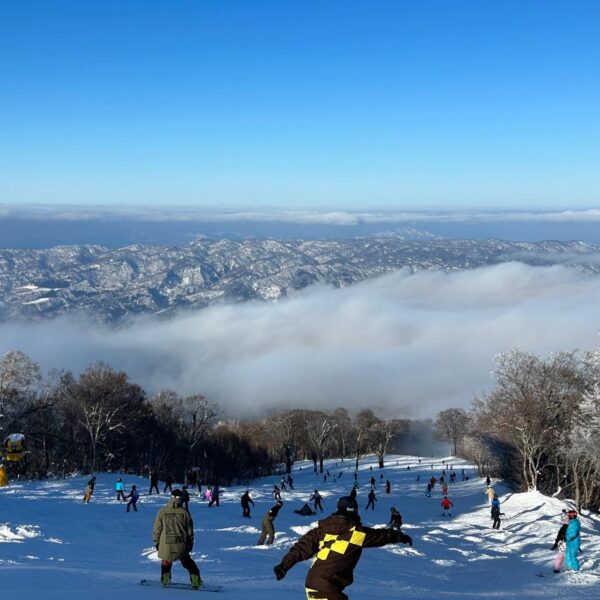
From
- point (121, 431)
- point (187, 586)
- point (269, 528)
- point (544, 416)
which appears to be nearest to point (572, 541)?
point (269, 528)

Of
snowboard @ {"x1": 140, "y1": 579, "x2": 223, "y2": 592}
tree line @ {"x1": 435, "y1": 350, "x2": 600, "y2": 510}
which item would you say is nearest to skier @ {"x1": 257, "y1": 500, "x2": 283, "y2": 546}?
snowboard @ {"x1": 140, "y1": 579, "x2": 223, "y2": 592}

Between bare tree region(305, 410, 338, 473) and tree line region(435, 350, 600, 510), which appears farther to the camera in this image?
bare tree region(305, 410, 338, 473)

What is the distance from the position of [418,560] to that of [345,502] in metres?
13.6

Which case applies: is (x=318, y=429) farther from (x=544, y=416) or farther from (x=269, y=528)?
(x=269, y=528)

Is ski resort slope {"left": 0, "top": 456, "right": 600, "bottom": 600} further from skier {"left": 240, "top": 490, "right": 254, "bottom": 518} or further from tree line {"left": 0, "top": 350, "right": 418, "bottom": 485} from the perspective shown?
tree line {"left": 0, "top": 350, "right": 418, "bottom": 485}

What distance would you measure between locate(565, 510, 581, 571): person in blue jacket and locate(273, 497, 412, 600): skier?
10959mm

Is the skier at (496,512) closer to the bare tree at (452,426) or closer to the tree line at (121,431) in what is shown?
the tree line at (121,431)

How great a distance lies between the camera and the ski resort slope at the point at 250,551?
37.7ft

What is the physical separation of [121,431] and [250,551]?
40.4 meters

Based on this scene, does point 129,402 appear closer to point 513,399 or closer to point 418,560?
point 513,399

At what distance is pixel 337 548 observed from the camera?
22.1 feet

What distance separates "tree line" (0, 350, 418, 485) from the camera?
50250 millimetres

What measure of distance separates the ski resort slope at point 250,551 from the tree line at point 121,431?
17455mm

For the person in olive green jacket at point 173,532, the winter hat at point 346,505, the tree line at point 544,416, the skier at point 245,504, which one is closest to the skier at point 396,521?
the skier at point 245,504
